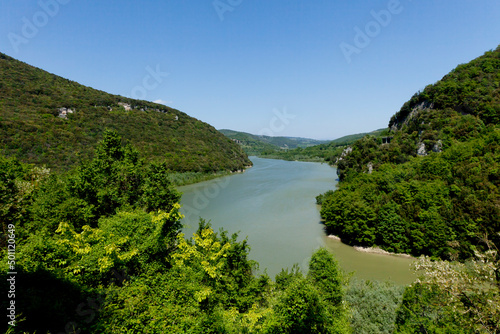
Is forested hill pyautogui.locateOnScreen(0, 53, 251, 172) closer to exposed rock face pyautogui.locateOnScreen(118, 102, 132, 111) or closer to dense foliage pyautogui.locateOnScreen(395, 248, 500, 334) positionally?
exposed rock face pyautogui.locateOnScreen(118, 102, 132, 111)

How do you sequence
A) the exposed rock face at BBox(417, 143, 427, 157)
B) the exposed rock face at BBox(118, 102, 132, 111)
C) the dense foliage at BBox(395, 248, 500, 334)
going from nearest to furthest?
the dense foliage at BBox(395, 248, 500, 334) < the exposed rock face at BBox(417, 143, 427, 157) < the exposed rock face at BBox(118, 102, 132, 111)

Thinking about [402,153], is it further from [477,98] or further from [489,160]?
[489,160]

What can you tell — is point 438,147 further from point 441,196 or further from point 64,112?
point 64,112

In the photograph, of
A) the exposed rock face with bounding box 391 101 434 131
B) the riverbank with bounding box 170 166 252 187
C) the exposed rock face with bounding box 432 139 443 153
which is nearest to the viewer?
the exposed rock face with bounding box 432 139 443 153

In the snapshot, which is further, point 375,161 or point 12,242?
point 375,161

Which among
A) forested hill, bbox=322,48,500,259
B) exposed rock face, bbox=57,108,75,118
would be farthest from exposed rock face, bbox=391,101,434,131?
exposed rock face, bbox=57,108,75,118

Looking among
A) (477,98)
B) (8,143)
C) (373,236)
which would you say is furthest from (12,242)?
(477,98)
